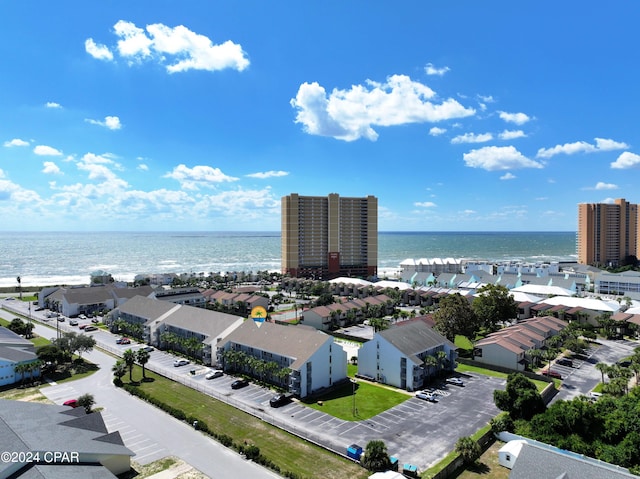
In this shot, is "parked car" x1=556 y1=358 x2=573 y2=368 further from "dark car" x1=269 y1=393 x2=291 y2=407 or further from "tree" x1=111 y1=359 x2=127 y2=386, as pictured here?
"tree" x1=111 y1=359 x2=127 y2=386

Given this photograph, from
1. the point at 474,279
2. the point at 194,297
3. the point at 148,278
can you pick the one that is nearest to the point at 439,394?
the point at 194,297

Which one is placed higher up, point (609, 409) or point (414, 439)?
point (609, 409)

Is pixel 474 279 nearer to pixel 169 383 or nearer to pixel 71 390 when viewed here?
pixel 169 383

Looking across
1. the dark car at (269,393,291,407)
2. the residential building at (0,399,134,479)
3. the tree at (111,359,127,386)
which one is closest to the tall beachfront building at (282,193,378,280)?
the tree at (111,359,127,386)

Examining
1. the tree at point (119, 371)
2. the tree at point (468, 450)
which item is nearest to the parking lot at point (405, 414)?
the tree at point (468, 450)

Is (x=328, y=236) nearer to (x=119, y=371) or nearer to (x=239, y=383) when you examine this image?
(x=239, y=383)

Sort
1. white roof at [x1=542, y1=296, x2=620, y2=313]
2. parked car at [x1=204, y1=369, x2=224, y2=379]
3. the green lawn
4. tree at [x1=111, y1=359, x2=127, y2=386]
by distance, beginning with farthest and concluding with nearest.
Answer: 1. white roof at [x1=542, y1=296, x2=620, y2=313]
2. parked car at [x1=204, y1=369, x2=224, y2=379]
3. tree at [x1=111, y1=359, x2=127, y2=386]
4. the green lawn

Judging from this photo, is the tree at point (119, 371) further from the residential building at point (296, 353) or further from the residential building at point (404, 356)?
the residential building at point (404, 356)
